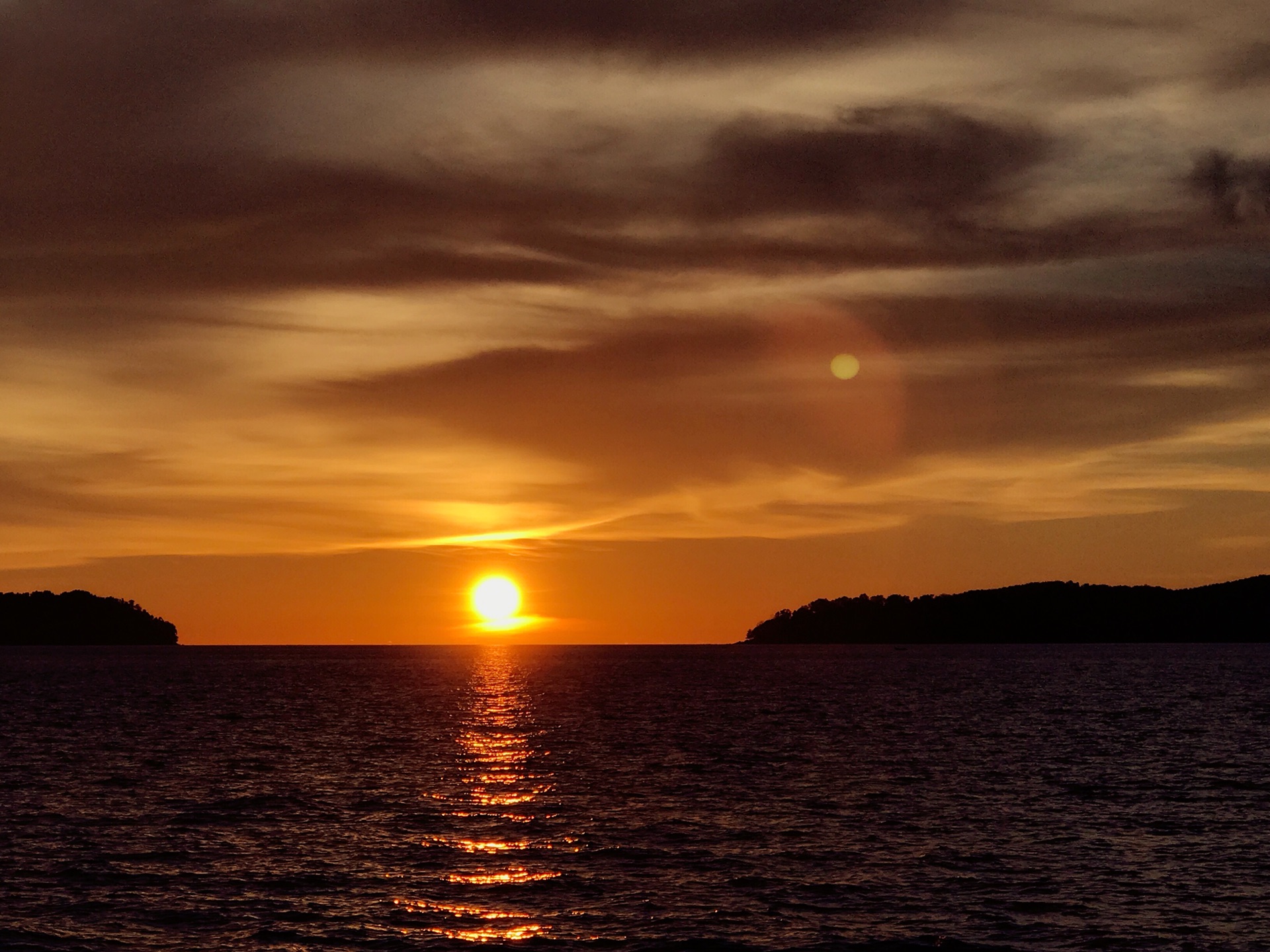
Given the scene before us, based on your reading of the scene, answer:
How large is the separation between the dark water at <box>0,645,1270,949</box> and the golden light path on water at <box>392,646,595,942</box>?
189mm

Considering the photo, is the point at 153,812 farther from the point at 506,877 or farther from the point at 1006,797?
the point at 1006,797

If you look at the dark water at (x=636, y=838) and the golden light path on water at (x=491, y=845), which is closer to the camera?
the dark water at (x=636, y=838)

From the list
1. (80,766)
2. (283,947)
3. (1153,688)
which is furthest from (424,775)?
(1153,688)

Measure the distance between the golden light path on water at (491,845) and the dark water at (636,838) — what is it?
19 cm

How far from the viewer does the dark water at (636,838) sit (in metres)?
38.6

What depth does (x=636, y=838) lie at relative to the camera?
5256 centimetres

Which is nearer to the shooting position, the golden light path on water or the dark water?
the dark water

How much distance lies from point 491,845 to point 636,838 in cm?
597

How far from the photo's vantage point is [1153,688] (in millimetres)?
178875

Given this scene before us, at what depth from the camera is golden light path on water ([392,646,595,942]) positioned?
3906 centimetres

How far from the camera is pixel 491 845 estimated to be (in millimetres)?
51938

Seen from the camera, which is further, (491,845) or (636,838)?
(636,838)

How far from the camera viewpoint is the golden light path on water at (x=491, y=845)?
39.1m

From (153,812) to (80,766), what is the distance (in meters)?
22.2
